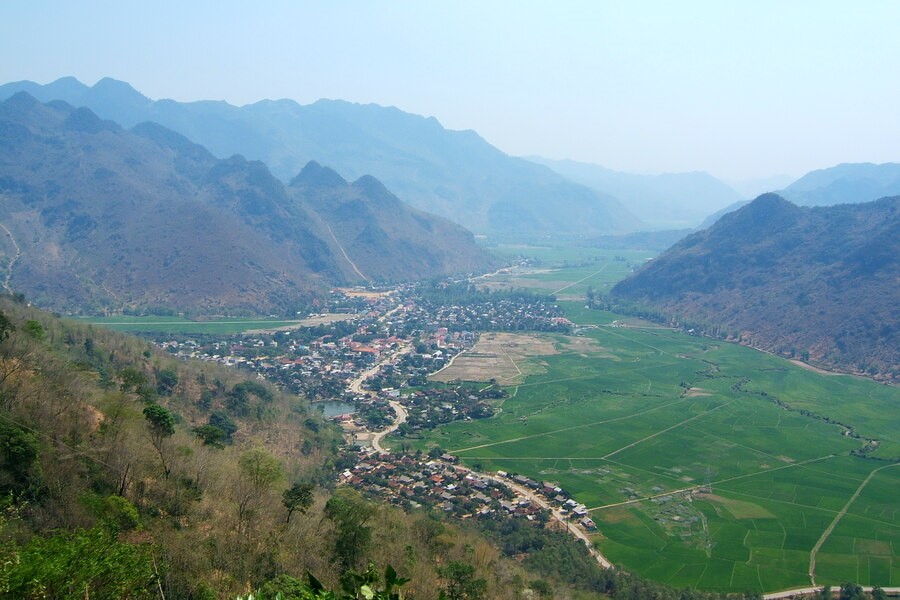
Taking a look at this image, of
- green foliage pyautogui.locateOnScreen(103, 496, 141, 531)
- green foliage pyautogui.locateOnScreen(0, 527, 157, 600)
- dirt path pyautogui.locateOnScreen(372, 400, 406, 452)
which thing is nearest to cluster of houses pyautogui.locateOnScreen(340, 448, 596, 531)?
dirt path pyautogui.locateOnScreen(372, 400, 406, 452)

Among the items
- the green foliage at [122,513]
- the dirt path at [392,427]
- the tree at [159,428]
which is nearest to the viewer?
the green foliage at [122,513]

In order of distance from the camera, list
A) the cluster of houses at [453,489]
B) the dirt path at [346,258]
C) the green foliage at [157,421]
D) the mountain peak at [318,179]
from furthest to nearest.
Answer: the mountain peak at [318,179], the dirt path at [346,258], the cluster of houses at [453,489], the green foliage at [157,421]

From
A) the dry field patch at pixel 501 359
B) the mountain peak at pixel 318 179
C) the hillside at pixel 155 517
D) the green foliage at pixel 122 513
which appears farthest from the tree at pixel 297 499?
the mountain peak at pixel 318 179

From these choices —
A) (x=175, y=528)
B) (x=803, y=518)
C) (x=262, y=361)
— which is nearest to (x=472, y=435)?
(x=803, y=518)

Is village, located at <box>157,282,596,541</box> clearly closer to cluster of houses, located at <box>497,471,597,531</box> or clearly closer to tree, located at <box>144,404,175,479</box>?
cluster of houses, located at <box>497,471,597,531</box>

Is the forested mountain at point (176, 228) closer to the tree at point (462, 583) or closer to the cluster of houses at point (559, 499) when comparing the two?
the cluster of houses at point (559, 499)

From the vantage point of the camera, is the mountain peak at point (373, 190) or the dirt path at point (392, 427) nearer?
the dirt path at point (392, 427)
